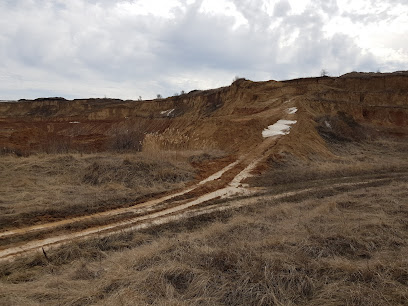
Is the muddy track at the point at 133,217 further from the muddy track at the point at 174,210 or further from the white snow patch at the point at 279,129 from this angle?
the white snow patch at the point at 279,129

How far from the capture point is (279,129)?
965 inches

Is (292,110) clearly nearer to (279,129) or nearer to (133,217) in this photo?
(279,129)

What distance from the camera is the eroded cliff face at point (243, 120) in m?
21.8

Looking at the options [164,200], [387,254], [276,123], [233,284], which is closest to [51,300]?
[233,284]

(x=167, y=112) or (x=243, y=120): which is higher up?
(x=167, y=112)

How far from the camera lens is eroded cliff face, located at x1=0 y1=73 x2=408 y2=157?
21848 millimetres

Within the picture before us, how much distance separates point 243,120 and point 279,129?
333cm

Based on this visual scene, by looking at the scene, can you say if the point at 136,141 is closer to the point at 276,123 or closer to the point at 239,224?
the point at 276,123

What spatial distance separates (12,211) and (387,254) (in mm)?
9740

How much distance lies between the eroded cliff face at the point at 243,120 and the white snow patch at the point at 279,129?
55cm

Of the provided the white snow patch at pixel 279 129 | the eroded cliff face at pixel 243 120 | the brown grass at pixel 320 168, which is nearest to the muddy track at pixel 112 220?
the brown grass at pixel 320 168

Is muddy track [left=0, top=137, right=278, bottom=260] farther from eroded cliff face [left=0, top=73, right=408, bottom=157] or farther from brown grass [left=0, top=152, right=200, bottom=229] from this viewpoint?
eroded cliff face [left=0, top=73, right=408, bottom=157]

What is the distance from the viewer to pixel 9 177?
12.7 meters

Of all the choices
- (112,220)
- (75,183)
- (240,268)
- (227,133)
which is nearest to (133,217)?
(112,220)
